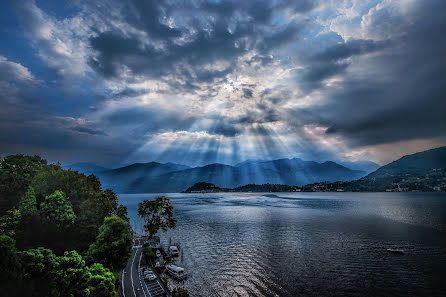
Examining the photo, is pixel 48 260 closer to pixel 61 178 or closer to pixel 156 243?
pixel 61 178

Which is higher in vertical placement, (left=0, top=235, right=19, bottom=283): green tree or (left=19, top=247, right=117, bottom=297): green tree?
(left=0, top=235, right=19, bottom=283): green tree

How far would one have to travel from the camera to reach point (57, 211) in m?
41.7

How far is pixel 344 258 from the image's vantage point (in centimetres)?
5397

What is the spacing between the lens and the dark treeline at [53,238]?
2238cm

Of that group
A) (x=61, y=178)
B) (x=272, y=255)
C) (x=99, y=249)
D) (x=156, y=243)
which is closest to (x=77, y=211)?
(x=61, y=178)

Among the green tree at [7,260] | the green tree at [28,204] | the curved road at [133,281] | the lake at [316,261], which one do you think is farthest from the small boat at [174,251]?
the green tree at [7,260]

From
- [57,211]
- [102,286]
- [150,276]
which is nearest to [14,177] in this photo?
[57,211]

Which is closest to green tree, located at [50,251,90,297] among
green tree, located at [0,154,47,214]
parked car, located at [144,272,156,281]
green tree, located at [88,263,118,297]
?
green tree, located at [88,263,118,297]

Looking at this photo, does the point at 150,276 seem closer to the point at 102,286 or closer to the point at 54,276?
the point at 102,286

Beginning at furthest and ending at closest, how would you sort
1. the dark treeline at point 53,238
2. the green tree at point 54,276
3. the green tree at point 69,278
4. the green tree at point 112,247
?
the green tree at point 112,247, the green tree at point 69,278, the dark treeline at point 53,238, the green tree at point 54,276

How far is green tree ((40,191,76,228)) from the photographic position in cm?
4144

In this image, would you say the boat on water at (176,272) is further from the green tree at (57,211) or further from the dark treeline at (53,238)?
the green tree at (57,211)

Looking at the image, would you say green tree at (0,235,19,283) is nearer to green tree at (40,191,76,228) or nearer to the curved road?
the curved road

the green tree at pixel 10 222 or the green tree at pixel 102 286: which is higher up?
the green tree at pixel 10 222
